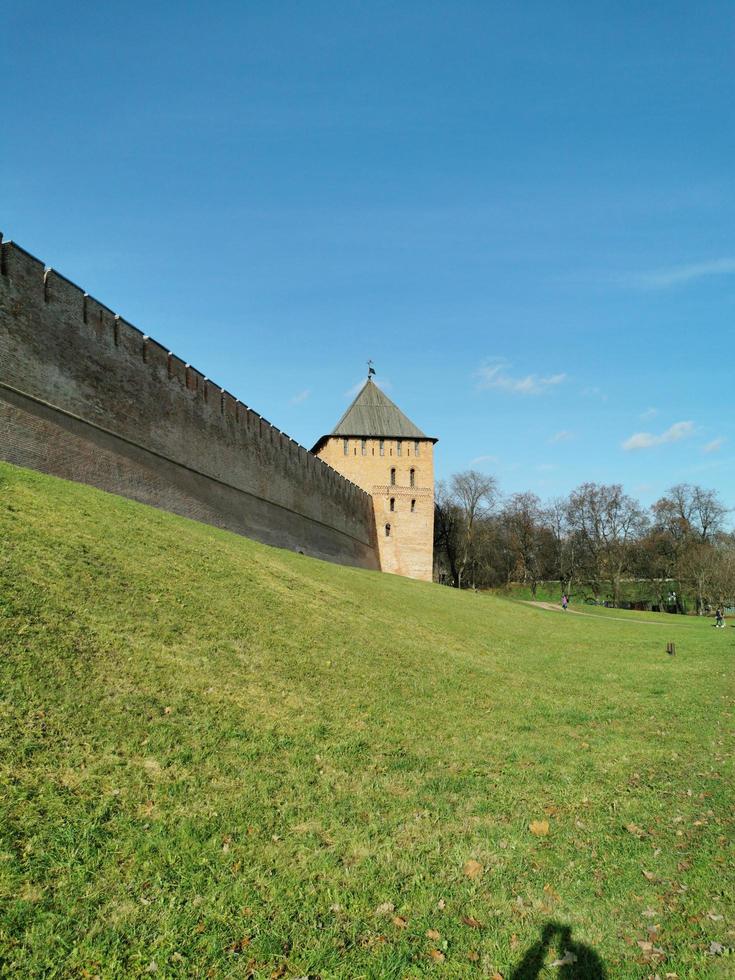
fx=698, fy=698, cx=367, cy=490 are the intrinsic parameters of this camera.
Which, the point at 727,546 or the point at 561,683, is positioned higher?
the point at 727,546

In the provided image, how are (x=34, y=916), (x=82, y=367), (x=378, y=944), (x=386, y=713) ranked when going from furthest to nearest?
1. (x=82, y=367)
2. (x=386, y=713)
3. (x=378, y=944)
4. (x=34, y=916)

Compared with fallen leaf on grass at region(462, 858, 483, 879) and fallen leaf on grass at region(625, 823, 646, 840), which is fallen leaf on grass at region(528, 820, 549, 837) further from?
fallen leaf on grass at region(462, 858, 483, 879)

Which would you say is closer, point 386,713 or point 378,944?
point 378,944

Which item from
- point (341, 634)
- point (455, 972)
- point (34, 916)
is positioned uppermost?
point (341, 634)

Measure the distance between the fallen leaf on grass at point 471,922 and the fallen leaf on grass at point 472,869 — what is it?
0.46 m

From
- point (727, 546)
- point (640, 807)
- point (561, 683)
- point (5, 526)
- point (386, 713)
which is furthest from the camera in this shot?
point (727, 546)

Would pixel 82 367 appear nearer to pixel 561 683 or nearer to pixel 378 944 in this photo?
pixel 561 683

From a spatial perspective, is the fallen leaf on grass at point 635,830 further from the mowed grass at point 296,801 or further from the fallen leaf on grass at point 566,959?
the fallen leaf on grass at point 566,959

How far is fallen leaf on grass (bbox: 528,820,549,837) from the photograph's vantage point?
17.1ft

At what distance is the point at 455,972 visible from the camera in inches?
138

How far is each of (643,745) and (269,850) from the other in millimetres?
5267

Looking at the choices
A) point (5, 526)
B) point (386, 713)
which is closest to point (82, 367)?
point (5, 526)

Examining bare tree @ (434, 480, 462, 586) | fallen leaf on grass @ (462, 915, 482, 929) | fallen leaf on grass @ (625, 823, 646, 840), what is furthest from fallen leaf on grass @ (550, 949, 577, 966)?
bare tree @ (434, 480, 462, 586)

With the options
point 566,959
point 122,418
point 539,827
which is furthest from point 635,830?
point 122,418
